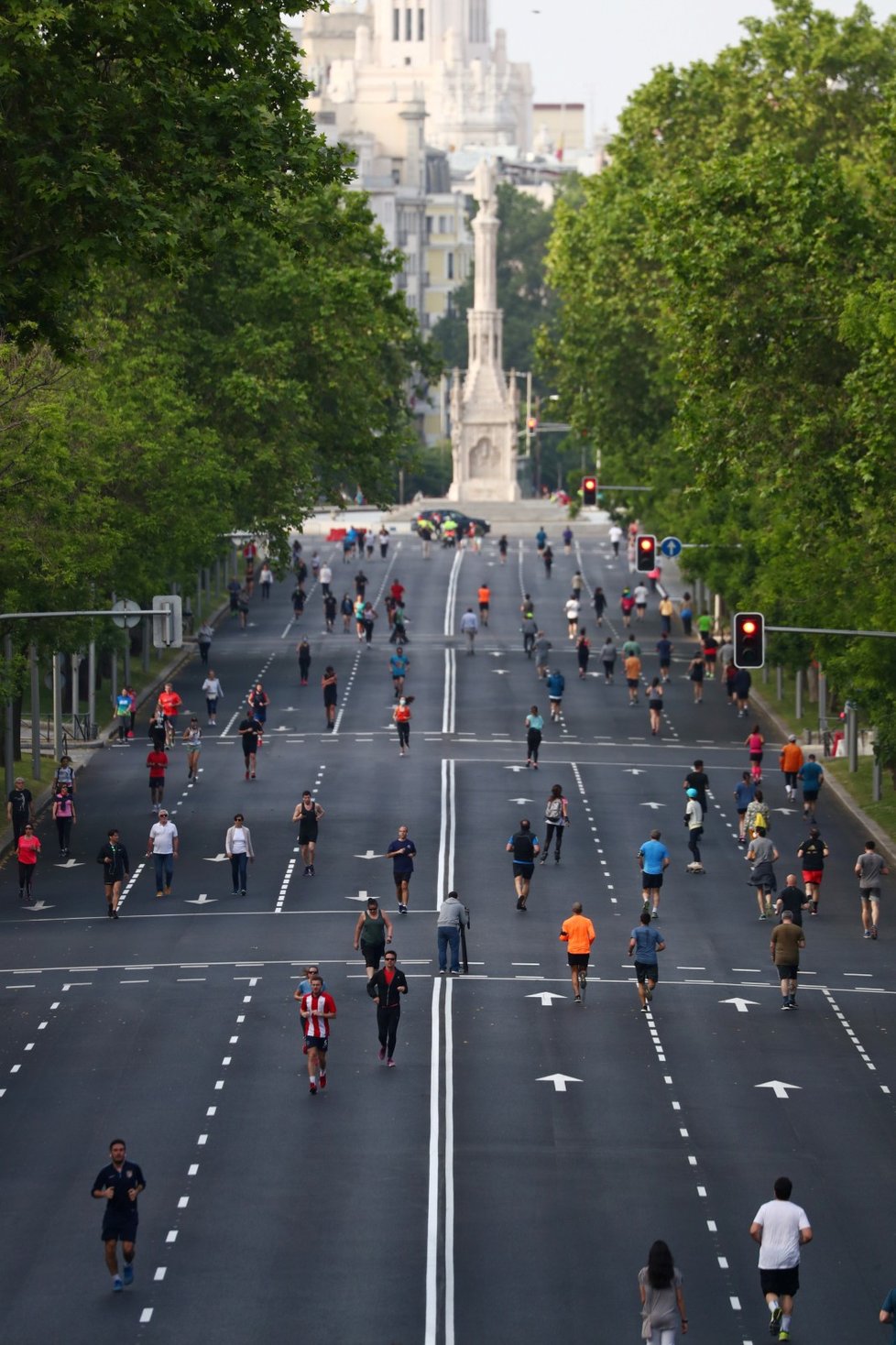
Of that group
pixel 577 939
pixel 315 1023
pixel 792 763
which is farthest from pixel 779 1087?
pixel 792 763

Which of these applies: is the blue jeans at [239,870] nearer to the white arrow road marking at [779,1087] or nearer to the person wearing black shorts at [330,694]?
the white arrow road marking at [779,1087]

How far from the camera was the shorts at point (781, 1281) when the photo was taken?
23.0 m

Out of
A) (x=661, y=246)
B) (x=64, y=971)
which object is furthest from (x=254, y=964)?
(x=661, y=246)

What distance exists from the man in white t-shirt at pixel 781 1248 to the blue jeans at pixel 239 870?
70.3 feet

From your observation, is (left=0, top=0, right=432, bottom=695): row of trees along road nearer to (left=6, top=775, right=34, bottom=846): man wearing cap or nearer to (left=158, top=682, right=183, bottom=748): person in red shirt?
(left=6, top=775, right=34, bottom=846): man wearing cap

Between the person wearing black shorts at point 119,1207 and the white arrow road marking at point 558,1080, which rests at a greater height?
the person wearing black shorts at point 119,1207

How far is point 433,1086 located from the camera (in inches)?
1247

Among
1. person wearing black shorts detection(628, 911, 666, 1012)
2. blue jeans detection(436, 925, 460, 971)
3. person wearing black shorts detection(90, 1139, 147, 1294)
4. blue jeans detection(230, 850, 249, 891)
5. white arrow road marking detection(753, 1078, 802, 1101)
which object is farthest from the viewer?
blue jeans detection(230, 850, 249, 891)

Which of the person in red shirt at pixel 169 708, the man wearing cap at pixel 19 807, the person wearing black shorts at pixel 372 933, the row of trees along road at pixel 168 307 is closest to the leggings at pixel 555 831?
the man wearing cap at pixel 19 807

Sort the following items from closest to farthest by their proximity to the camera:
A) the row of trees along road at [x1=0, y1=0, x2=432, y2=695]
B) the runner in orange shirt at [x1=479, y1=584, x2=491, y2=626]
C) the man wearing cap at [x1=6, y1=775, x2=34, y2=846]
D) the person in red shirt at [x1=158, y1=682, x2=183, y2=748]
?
1. the row of trees along road at [x1=0, y1=0, x2=432, y2=695]
2. the man wearing cap at [x1=6, y1=775, x2=34, y2=846]
3. the person in red shirt at [x1=158, y1=682, x2=183, y2=748]
4. the runner in orange shirt at [x1=479, y1=584, x2=491, y2=626]

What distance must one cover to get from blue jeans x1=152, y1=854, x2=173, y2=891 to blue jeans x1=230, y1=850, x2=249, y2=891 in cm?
99

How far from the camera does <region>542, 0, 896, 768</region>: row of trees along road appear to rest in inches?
2028

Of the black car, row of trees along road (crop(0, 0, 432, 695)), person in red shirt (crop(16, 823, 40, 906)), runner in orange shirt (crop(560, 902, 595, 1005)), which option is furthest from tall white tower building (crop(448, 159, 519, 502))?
runner in orange shirt (crop(560, 902, 595, 1005))

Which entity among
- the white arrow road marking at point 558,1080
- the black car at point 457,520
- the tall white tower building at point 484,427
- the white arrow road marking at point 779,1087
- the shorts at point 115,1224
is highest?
the tall white tower building at point 484,427
